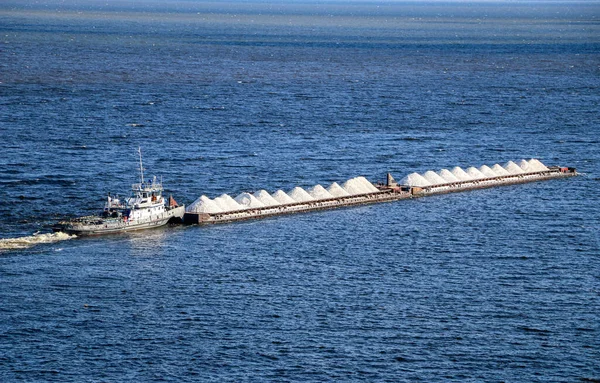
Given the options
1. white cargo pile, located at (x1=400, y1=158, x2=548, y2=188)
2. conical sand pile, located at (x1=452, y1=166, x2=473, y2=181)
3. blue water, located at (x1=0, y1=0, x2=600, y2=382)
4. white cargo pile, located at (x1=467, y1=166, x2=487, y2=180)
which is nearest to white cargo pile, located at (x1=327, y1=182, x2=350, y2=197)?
blue water, located at (x1=0, y1=0, x2=600, y2=382)

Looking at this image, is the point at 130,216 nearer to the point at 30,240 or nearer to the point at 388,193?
the point at 30,240

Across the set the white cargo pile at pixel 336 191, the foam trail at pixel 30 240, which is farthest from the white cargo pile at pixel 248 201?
the foam trail at pixel 30 240

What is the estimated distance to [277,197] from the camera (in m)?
137

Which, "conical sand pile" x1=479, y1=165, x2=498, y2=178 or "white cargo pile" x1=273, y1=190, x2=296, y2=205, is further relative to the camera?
"conical sand pile" x1=479, y1=165, x2=498, y2=178

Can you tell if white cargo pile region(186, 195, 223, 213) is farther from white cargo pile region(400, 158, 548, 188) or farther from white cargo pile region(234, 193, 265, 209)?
white cargo pile region(400, 158, 548, 188)

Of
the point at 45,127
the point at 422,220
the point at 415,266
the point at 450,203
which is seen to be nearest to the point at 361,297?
the point at 415,266

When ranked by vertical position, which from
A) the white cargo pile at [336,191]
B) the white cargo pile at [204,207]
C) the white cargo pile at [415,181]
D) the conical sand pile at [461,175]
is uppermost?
the conical sand pile at [461,175]

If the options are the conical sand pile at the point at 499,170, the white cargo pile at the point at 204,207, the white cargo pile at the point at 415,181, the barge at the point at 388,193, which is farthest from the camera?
the conical sand pile at the point at 499,170

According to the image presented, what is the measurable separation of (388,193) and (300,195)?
1365 centimetres

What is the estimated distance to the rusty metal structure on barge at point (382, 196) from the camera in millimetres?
130750

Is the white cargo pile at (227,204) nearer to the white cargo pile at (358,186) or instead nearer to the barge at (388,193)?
the barge at (388,193)

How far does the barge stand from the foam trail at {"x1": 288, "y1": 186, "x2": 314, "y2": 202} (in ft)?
1.69

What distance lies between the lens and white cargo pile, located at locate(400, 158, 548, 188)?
150 meters

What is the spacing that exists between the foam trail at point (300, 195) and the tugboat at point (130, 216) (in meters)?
15.2
